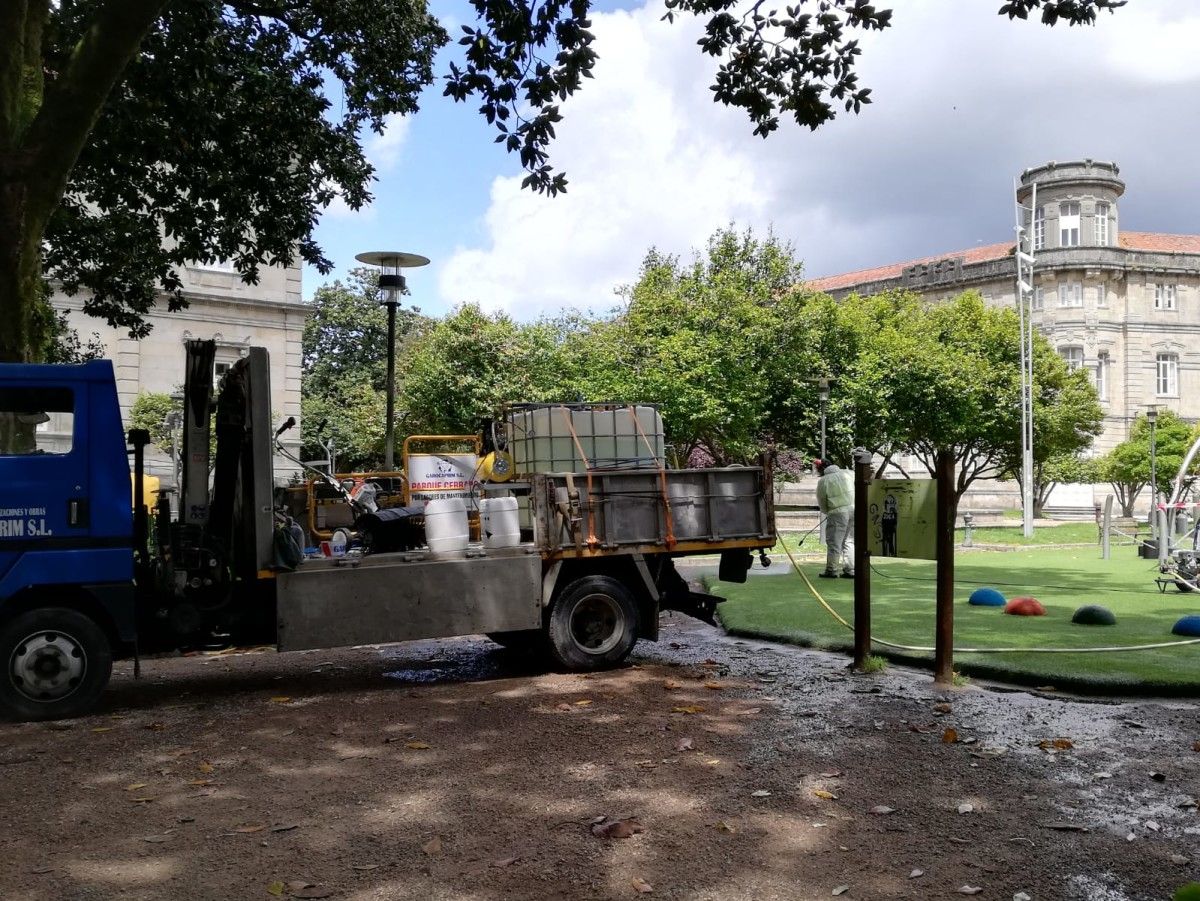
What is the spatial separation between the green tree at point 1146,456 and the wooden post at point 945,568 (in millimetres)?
50350

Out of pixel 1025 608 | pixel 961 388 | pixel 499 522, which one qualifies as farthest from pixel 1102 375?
pixel 499 522

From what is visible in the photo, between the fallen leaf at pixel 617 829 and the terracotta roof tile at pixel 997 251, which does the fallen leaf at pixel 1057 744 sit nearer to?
the fallen leaf at pixel 617 829

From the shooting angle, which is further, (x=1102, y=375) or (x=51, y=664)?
(x=1102, y=375)

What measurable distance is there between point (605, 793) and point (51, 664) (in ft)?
14.4

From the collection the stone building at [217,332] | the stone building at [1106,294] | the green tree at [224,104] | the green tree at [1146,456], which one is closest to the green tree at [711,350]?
the stone building at [217,332]

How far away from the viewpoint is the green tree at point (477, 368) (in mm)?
39531

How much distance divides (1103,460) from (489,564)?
182 ft

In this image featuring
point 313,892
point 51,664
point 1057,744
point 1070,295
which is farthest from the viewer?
point 1070,295

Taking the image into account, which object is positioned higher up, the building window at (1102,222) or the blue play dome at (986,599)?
the building window at (1102,222)

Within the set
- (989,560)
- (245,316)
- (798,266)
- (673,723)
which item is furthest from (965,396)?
(673,723)

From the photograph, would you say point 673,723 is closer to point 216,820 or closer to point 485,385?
point 216,820

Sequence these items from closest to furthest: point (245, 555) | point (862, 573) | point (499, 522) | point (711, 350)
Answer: point (245, 555)
point (862, 573)
point (499, 522)
point (711, 350)

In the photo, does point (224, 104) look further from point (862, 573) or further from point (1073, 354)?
point (1073, 354)

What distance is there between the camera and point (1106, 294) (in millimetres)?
64375
